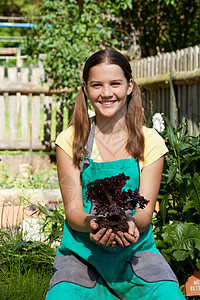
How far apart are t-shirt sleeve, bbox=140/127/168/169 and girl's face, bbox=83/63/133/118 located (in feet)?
0.63

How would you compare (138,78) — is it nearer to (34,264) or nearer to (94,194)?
(34,264)

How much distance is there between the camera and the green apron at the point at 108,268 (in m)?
1.84

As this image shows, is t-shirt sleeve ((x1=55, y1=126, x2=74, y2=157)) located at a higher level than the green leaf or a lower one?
higher

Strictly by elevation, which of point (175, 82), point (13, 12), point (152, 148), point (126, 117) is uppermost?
point (13, 12)

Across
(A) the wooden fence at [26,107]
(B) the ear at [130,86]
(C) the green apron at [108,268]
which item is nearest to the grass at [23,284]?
(C) the green apron at [108,268]

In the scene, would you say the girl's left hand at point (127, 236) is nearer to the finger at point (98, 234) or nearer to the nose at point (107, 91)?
the finger at point (98, 234)

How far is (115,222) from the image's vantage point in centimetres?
162

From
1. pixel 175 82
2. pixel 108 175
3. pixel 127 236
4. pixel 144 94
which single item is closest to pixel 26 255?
pixel 108 175

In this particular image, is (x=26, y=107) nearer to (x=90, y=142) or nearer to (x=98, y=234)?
(x=90, y=142)

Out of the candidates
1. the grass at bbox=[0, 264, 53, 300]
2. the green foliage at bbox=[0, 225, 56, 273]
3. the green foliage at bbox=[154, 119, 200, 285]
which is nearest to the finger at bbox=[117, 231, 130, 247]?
the green foliage at bbox=[154, 119, 200, 285]

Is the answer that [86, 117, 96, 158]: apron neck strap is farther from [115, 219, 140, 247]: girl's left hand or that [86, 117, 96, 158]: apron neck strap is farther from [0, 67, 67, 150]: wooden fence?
[0, 67, 67, 150]: wooden fence

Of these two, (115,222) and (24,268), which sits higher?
(115,222)

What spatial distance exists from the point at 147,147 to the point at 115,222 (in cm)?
53

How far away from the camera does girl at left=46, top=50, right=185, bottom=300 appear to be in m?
1.87
